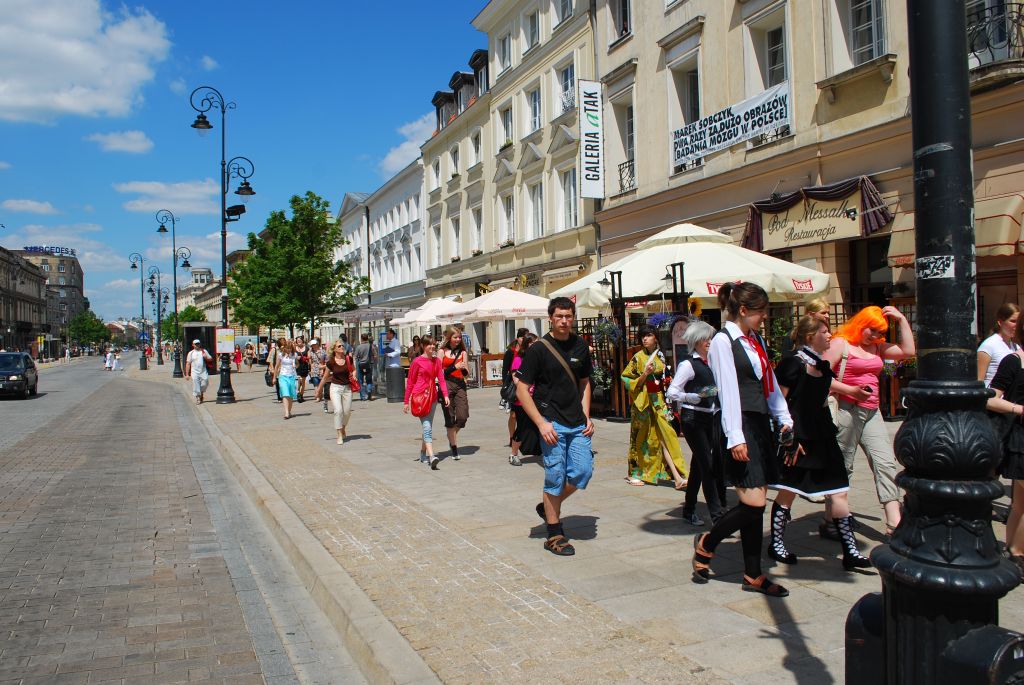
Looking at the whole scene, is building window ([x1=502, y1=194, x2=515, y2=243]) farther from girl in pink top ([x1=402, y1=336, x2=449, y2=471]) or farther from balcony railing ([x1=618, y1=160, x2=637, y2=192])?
girl in pink top ([x1=402, y1=336, x2=449, y2=471])

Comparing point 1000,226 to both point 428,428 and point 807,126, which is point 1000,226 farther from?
point 428,428

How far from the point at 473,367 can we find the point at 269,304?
18.8 metres

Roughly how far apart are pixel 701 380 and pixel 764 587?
6.54 feet

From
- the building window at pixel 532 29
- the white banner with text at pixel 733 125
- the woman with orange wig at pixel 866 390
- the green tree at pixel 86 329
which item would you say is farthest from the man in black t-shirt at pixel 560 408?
the green tree at pixel 86 329

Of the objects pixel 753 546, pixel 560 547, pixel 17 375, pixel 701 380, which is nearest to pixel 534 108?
pixel 17 375

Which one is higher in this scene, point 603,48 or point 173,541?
point 603,48

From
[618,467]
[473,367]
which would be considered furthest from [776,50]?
[473,367]

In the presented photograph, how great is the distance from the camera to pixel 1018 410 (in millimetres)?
4852

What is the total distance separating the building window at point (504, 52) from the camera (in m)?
29.2

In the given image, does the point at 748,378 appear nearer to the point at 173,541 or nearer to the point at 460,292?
the point at 173,541

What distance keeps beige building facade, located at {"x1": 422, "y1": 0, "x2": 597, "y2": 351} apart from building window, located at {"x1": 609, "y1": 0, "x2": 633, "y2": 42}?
3.97 ft

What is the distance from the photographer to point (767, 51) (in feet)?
53.6

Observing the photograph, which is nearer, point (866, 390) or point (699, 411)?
point (866, 390)

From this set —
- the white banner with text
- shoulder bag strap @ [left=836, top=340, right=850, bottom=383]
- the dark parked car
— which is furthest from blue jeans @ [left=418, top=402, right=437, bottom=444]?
the dark parked car
